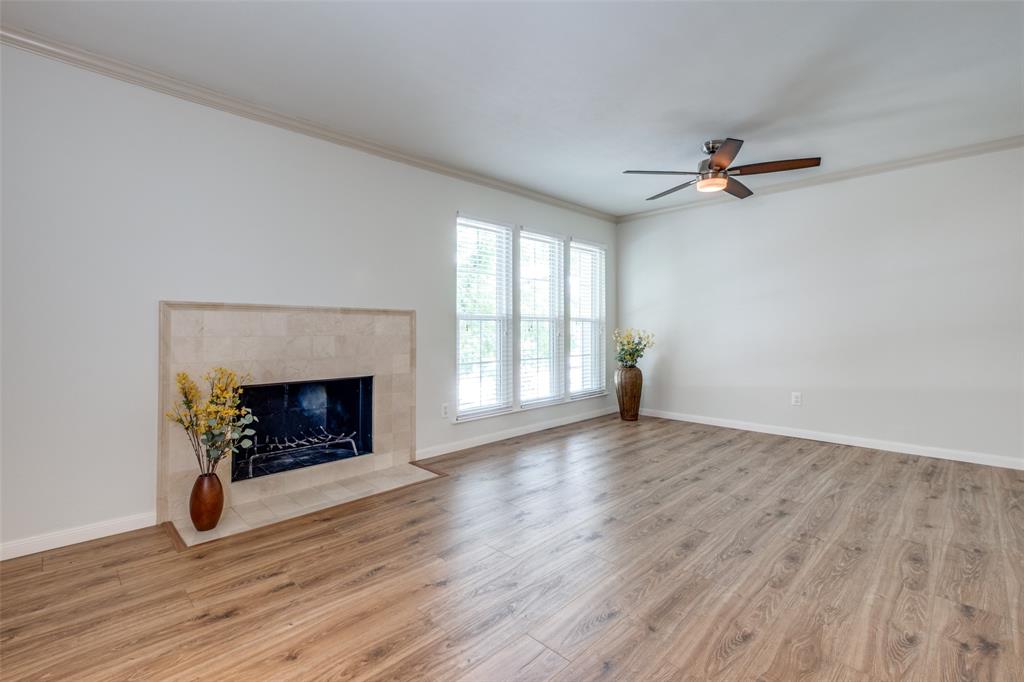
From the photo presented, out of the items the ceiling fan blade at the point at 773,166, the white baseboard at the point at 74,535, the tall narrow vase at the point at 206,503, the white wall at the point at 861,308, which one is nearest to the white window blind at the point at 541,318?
the white wall at the point at 861,308

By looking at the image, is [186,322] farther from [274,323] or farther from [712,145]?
[712,145]

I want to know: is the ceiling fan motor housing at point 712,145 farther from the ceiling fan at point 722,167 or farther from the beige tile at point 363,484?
the beige tile at point 363,484

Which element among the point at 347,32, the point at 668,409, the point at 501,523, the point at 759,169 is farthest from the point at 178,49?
the point at 668,409

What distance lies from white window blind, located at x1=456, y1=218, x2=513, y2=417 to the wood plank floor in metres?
1.41

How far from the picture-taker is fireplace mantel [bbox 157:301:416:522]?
9.53ft

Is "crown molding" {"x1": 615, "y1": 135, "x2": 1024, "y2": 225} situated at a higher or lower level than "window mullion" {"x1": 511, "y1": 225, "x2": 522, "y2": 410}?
higher

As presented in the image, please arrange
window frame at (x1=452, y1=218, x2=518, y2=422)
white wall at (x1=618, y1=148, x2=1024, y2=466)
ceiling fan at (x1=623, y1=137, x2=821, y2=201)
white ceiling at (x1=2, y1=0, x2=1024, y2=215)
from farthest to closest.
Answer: window frame at (x1=452, y1=218, x2=518, y2=422)
white wall at (x1=618, y1=148, x2=1024, y2=466)
ceiling fan at (x1=623, y1=137, x2=821, y2=201)
white ceiling at (x1=2, y1=0, x2=1024, y2=215)

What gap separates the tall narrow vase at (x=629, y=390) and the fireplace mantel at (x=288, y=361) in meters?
2.82

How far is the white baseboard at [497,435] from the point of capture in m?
4.32

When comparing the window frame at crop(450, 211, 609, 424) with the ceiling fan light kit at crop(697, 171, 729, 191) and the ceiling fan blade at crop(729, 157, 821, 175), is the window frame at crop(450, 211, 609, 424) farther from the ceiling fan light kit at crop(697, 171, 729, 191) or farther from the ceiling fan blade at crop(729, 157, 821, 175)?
the ceiling fan blade at crop(729, 157, 821, 175)

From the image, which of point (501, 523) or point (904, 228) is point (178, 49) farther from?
point (904, 228)

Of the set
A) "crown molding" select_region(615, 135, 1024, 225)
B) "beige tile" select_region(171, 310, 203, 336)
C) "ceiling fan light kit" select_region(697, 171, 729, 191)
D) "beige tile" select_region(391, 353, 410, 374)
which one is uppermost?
"crown molding" select_region(615, 135, 1024, 225)

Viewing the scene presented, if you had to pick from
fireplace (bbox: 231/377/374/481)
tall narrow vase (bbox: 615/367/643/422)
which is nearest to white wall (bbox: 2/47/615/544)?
fireplace (bbox: 231/377/374/481)

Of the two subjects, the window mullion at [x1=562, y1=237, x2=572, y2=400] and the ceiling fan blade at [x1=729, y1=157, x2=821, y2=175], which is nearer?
the ceiling fan blade at [x1=729, y1=157, x2=821, y2=175]
